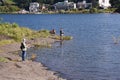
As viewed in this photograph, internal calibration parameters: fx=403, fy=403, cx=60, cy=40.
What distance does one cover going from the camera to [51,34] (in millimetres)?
79312

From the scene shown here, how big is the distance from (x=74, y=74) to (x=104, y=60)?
1006 centimetres

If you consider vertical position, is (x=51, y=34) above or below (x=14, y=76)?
below

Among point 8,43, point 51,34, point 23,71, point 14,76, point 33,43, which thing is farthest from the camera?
point 51,34

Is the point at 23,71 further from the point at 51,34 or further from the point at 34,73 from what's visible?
the point at 51,34

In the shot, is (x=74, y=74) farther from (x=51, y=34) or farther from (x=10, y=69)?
(x=51, y=34)

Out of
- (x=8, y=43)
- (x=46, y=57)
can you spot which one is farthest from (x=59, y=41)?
(x=46, y=57)

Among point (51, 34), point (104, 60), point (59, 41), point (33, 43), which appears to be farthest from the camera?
point (51, 34)

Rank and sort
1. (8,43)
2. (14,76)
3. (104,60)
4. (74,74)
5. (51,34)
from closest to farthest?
(14,76) < (74,74) < (104,60) < (8,43) < (51,34)

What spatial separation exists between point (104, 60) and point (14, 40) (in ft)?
63.3

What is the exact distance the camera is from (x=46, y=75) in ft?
117

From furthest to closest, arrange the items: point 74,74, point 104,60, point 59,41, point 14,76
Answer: point 59,41 → point 104,60 → point 74,74 → point 14,76

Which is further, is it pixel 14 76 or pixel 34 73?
pixel 34 73

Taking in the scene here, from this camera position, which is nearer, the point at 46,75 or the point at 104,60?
the point at 46,75

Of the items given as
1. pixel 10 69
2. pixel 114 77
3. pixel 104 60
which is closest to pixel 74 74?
pixel 114 77
